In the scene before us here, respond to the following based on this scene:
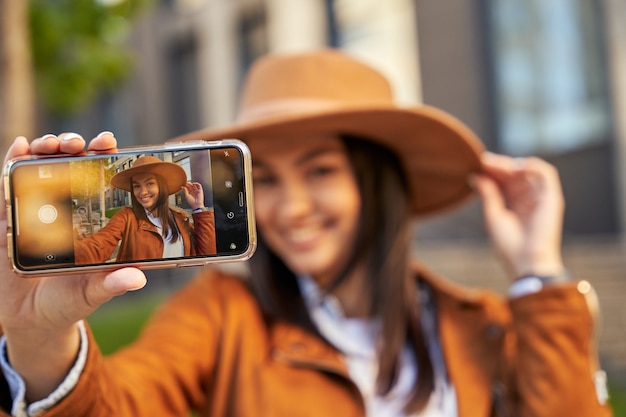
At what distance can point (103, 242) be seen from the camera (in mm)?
1376

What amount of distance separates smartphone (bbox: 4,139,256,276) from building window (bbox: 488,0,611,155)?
22.9 feet

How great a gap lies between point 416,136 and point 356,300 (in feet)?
1.78

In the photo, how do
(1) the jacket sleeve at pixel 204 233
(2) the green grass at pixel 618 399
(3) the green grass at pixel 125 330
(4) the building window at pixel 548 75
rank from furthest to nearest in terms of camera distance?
(4) the building window at pixel 548 75 < (3) the green grass at pixel 125 330 < (2) the green grass at pixel 618 399 < (1) the jacket sleeve at pixel 204 233

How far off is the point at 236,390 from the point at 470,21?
7.55 metres

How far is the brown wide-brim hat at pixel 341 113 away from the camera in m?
2.25

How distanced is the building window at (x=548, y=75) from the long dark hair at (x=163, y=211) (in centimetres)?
705

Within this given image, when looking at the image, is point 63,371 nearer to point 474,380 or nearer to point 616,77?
point 474,380

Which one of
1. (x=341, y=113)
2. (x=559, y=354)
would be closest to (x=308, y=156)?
(x=341, y=113)

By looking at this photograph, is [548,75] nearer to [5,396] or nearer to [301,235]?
[301,235]

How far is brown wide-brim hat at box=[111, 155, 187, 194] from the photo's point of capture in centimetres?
139

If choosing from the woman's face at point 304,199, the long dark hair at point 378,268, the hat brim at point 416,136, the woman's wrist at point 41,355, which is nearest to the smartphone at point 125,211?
the woman's wrist at point 41,355

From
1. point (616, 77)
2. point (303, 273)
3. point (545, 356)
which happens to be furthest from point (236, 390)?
point (616, 77)

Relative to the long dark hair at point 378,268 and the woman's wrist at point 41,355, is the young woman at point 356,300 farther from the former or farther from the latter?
the woman's wrist at point 41,355

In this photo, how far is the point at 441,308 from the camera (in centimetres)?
235
